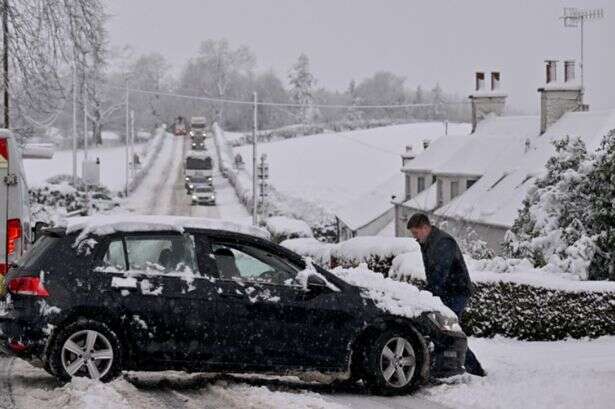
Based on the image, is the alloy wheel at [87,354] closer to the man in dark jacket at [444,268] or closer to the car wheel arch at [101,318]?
the car wheel arch at [101,318]

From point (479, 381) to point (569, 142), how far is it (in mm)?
13799

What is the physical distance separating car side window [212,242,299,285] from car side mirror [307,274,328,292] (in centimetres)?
19

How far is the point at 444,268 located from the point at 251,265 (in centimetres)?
209

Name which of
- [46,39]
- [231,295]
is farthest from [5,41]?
[231,295]

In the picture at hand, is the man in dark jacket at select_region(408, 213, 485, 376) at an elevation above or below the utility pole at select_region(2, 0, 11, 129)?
Answer: below

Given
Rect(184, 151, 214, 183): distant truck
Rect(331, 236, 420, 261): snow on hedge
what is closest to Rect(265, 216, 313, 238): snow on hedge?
Rect(331, 236, 420, 261): snow on hedge

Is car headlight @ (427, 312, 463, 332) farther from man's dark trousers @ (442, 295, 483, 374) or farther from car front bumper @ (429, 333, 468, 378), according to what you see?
man's dark trousers @ (442, 295, 483, 374)

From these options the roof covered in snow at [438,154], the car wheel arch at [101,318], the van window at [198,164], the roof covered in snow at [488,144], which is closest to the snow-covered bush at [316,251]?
the car wheel arch at [101,318]

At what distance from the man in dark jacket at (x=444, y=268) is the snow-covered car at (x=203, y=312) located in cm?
63

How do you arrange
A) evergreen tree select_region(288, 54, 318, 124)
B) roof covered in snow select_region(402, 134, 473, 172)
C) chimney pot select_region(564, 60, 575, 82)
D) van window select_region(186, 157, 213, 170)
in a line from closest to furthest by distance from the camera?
chimney pot select_region(564, 60, 575, 82)
roof covered in snow select_region(402, 134, 473, 172)
van window select_region(186, 157, 213, 170)
evergreen tree select_region(288, 54, 318, 124)

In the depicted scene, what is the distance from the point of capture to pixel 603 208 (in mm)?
20375

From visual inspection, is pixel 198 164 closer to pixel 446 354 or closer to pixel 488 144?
pixel 488 144

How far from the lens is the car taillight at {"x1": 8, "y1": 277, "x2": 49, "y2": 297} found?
33.7 feet

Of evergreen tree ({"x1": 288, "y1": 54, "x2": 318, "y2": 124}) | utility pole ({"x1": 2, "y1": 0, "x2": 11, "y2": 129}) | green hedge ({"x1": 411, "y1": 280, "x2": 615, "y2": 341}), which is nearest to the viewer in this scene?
green hedge ({"x1": 411, "y1": 280, "x2": 615, "y2": 341})
